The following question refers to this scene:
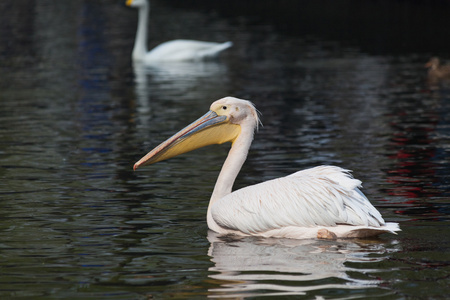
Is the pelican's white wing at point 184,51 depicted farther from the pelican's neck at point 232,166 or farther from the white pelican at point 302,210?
the white pelican at point 302,210

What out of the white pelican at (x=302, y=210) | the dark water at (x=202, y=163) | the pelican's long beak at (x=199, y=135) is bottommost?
the dark water at (x=202, y=163)

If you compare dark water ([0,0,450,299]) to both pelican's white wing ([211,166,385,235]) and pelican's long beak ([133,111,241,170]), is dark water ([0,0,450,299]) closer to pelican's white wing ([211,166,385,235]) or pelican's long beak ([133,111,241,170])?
pelican's white wing ([211,166,385,235])

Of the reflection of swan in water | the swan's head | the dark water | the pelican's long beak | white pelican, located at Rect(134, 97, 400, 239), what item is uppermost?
the swan's head

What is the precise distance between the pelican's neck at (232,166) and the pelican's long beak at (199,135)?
6 centimetres

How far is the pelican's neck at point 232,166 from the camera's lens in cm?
575

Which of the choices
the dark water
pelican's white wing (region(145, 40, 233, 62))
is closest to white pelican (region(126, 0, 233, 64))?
pelican's white wing (region(145, 40, 233, 62))

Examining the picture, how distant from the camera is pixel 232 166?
19.2 feet

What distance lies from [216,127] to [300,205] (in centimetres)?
103

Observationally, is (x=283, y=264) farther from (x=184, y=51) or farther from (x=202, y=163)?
(x=184, y=51)

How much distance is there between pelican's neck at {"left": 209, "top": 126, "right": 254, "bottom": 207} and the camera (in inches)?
227

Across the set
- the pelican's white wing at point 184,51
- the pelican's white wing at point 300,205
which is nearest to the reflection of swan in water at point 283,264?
the pelican's white wing at point 300,205

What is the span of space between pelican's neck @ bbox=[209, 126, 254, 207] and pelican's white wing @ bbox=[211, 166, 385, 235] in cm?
27

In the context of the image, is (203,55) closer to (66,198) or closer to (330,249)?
(66,198)

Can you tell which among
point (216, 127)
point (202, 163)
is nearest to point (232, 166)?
point (216, 127)
